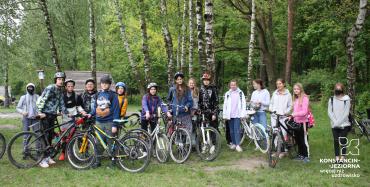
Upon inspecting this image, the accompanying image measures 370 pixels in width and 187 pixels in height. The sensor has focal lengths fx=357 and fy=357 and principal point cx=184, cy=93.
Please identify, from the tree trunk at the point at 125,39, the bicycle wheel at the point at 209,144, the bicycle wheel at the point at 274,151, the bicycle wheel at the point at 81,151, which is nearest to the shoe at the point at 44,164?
the bicycle wheel at the point at 81,151

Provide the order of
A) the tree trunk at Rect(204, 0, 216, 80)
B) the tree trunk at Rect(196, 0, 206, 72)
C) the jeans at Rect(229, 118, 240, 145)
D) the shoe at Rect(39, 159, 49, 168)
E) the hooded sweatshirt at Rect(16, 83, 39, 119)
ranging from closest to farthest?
the shoe at Rect(39, 159, 49, 168) < the hooded sweatshirt at Rect(16, 83, 39, 119) < the jeans at Rect(229, 118, 240, 145) < the tree trunk at Rect(204, 0, 216, 80) < the tree trunk at Rect(196, 0, 206, 72)

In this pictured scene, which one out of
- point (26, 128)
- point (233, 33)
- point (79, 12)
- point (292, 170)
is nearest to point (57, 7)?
point (79, 12)

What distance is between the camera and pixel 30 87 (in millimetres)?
7645

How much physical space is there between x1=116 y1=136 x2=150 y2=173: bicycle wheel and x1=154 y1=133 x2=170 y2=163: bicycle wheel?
0.64 m

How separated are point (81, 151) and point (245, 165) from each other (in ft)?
10.6

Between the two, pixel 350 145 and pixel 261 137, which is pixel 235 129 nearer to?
pixel 261 137

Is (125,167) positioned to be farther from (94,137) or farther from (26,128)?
(26,128)

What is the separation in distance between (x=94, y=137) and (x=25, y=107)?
211 cm

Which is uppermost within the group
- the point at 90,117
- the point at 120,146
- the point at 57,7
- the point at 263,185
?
the point at 57,7

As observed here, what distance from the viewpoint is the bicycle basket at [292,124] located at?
7254 mm

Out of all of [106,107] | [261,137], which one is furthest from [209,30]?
[106,107]

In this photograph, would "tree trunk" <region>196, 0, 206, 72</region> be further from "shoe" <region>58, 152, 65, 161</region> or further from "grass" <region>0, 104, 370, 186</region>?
"shoe" <region>58, 152, 65, 161</region>

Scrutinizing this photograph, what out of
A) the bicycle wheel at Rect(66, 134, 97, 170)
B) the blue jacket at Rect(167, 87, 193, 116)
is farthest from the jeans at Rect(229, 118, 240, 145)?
the bicycle wheel at Rect(66, 134, 97, 170)

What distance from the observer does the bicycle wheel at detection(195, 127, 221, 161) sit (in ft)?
24.3
